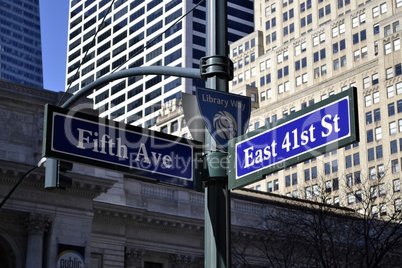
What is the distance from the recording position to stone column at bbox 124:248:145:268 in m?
53.3

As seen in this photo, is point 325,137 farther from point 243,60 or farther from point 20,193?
point 243,60

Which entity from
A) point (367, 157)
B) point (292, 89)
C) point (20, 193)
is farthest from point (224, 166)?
point (292, 89)

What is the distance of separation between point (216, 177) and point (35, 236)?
127 feet

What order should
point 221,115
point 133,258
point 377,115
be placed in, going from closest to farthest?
1. point 221,115
2. point 133,258
3. point 377,115

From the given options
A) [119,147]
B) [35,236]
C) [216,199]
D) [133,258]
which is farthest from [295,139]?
[133,258]

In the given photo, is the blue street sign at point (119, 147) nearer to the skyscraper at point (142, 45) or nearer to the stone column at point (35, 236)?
the stone column at point (35, 236)

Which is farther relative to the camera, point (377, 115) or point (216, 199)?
point (377, 115)

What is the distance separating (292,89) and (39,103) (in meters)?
82.6

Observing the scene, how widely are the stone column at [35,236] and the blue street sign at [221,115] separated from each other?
3796 centimetres

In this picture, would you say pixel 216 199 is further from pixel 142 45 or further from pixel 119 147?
pixel 142 45

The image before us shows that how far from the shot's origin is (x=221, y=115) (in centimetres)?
943

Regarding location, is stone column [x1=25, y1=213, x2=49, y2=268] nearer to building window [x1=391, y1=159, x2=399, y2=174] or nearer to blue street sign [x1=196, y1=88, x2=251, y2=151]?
blue street sign [x1=196, y1=88, x2=251, y2=151]

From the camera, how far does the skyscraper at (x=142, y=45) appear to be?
480 ft

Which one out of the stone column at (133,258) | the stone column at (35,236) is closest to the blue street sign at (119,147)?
the stone column at (35,236)
